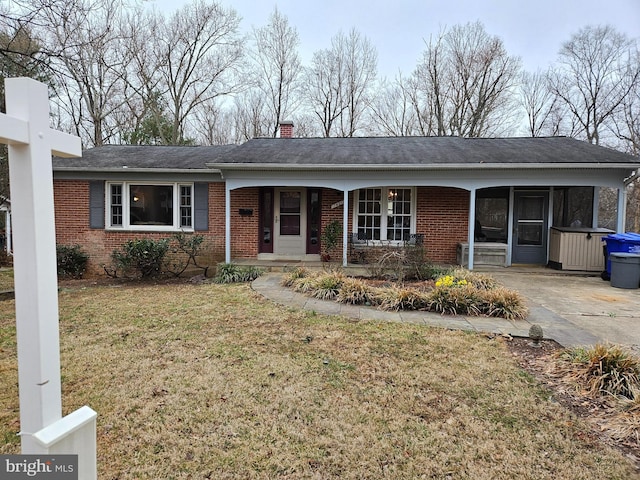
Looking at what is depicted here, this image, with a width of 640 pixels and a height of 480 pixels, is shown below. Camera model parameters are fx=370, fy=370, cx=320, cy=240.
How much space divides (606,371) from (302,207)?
26.6 ft

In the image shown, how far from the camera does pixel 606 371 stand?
3420mm

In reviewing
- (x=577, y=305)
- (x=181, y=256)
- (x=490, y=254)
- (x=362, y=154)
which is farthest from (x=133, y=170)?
(x=577, y=305)

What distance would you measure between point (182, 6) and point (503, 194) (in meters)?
20.9

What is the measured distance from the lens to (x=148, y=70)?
2097 cm

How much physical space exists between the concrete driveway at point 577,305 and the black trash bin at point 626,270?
0.63ft

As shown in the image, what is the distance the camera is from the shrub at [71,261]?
383 inches

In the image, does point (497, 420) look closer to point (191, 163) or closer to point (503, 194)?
point (503, 194)

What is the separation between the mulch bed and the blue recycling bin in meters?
5.02

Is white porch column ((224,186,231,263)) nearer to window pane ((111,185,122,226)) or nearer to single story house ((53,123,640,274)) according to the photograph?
single story house ((53,123,640,274))

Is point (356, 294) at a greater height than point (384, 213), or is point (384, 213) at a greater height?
point (384, 213)

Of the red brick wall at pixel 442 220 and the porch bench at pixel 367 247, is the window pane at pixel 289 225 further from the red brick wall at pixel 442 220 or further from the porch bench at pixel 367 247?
the red brick wall at pixel 442 220

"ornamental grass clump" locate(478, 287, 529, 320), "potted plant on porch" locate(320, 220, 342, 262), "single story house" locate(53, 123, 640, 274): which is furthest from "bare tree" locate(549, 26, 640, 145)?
"ornamental grass clump" locate(478, 287, 529, 320)

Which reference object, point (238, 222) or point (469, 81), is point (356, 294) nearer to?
point (238, 222)

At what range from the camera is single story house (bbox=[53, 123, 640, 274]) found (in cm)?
968
